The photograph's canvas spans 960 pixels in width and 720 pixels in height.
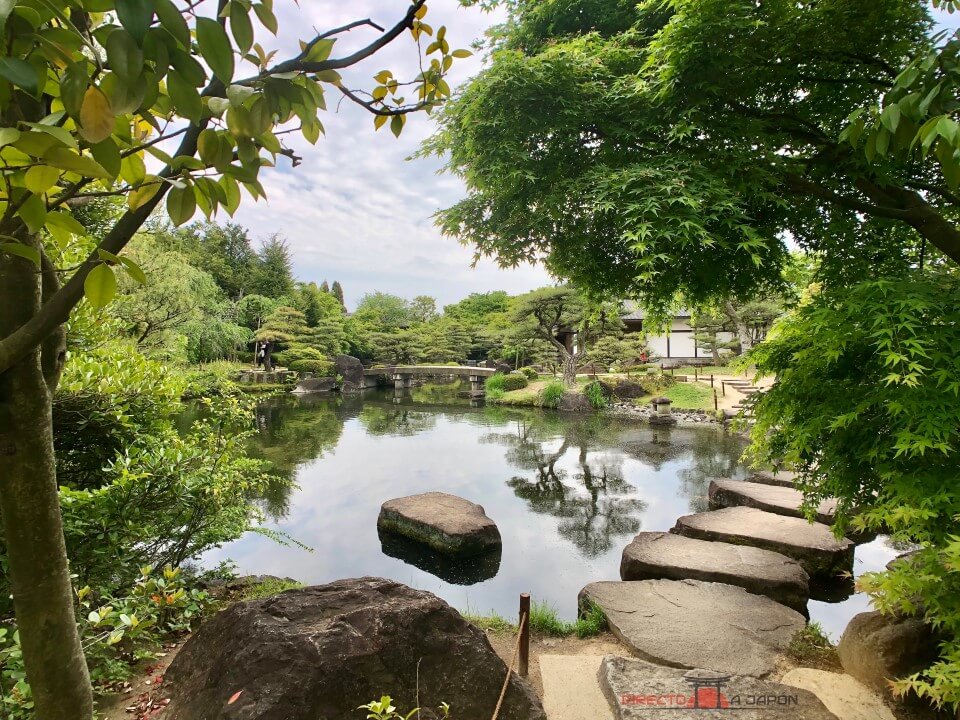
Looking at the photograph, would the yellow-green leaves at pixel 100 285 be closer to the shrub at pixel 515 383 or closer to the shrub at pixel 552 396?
the shrub at pixel 552 396

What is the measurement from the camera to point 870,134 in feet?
3.27

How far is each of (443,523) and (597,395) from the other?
11312 millimetres

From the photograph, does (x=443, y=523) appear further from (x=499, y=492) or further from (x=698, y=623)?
(x=698, y=623)

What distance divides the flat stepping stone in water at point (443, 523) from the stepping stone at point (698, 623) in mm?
1820

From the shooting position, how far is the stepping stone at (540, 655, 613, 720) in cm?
257

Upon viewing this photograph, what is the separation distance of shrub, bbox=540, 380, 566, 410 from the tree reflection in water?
3315mm

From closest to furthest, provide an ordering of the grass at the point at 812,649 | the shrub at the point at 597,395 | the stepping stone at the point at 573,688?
1. the stepping stone at the point at 573,688
2. the grass at the point at 812,649
3. the shrub at the point at 597,395

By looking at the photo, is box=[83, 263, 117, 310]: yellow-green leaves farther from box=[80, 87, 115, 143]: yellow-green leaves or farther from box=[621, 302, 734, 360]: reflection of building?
box=[621, 302, 734, 360]: reflection of building

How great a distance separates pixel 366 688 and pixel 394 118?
6.43 ft

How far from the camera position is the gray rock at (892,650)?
2588 millimetres

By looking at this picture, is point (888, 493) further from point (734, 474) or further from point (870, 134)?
point (734, 474)

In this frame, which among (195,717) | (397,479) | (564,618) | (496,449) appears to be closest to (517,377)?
(496,449)

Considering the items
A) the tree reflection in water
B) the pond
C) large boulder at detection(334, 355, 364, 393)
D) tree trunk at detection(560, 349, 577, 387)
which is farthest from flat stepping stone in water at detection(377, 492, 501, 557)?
large boulder at detection(334, 355, 364, 393)

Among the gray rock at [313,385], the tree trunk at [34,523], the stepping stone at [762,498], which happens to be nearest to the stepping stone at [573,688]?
the tree trunk at [34,523]
